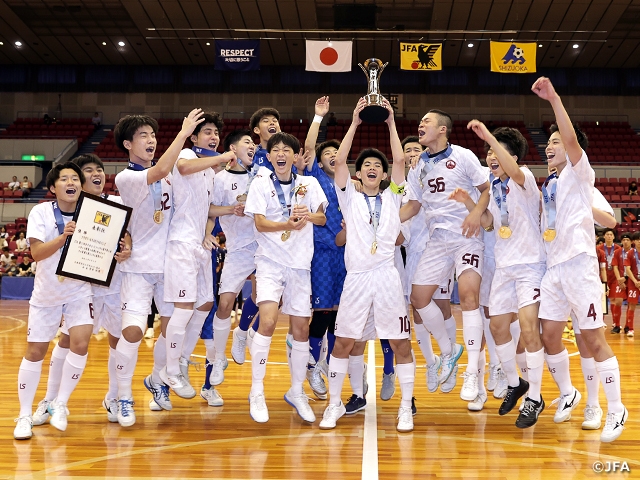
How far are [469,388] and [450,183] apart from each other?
1.78 meters

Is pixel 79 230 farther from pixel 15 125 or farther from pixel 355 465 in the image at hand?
pixel 15 125

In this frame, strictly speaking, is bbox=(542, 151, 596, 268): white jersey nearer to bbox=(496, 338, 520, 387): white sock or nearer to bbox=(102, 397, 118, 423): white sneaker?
bbox=(496, 338, 520, 387): white sock

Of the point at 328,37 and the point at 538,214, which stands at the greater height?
the point at 328,37

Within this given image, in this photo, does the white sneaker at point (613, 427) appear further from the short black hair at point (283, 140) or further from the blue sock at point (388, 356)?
the short black hair at point (283, 140)

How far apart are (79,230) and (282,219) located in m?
1.65

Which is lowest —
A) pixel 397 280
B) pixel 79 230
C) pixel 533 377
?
pixel 533 377

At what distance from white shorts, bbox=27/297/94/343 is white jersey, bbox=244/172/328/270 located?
1.47m

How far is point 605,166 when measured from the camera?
2575 cm

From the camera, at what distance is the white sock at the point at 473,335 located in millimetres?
5809

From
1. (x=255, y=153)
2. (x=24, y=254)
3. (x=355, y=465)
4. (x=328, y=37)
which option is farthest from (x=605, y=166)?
(x=355, y=465)

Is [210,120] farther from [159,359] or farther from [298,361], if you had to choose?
[298,361]

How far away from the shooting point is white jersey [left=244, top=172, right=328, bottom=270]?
570cm

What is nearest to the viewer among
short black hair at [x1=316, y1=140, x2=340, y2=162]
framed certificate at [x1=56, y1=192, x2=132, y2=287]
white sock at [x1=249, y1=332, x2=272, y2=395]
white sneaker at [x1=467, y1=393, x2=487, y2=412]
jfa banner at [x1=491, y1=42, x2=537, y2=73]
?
framed certificate at [x1=56, y1=192, x2=132, y2=287]

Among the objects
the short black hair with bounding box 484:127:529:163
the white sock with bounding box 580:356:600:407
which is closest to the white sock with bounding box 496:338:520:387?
the white sock with bounding box 580:356:600:407
